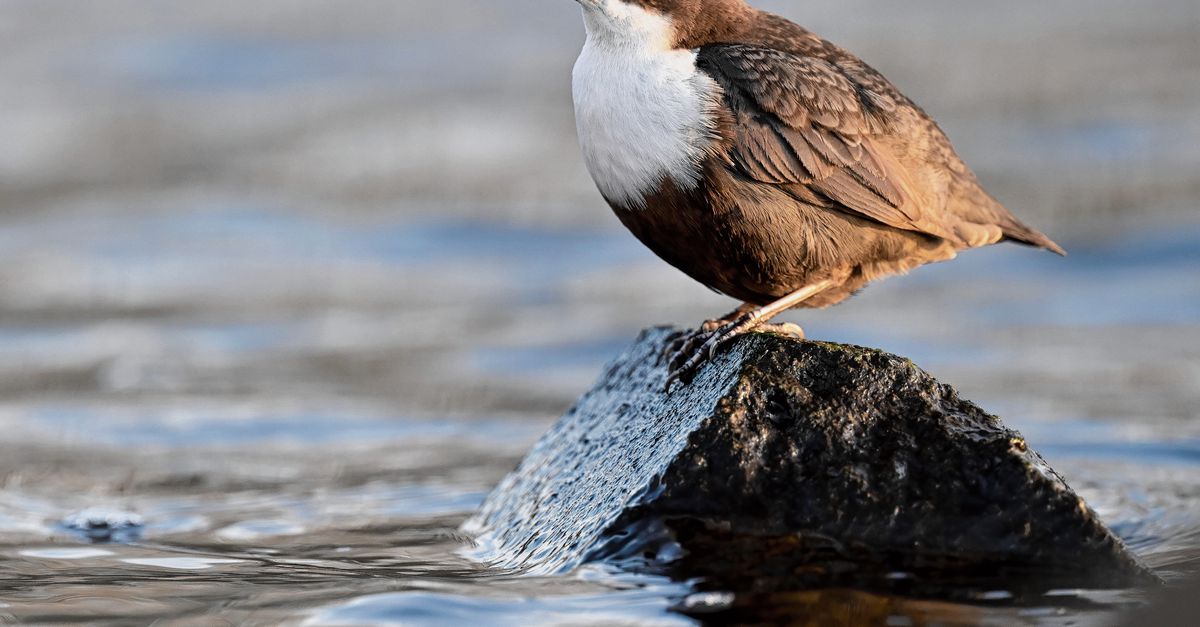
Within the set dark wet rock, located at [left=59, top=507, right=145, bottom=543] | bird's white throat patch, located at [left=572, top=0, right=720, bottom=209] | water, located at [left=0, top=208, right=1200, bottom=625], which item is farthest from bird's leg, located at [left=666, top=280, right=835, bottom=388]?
dark wet rock, located at [left=59, top=507, right=145, bottom=543]

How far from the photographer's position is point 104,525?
207 inches

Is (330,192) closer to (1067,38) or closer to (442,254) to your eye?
(442,254)

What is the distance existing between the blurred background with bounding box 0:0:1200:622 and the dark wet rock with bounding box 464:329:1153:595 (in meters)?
0.21

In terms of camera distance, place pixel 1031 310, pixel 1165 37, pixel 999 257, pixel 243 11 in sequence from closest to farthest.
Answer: pixel 1031 310
pixel 999 257
pixel 1165 37
pixel 243 11

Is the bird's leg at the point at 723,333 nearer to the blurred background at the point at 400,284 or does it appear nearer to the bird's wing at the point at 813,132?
the bird's wing at the point at 813,132

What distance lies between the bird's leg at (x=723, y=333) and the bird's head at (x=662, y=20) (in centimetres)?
81

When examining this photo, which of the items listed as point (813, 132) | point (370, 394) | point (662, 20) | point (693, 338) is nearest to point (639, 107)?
point (662, 20)

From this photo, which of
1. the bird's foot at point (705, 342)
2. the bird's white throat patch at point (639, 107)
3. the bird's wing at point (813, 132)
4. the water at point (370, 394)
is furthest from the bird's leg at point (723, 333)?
the water at point (370, 394)

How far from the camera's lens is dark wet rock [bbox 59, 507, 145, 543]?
509 centimetres

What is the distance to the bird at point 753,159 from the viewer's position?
453cm

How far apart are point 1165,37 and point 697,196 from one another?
11917 millimetres

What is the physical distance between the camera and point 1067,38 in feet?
50.2

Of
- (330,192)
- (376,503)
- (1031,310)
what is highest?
(330,192)

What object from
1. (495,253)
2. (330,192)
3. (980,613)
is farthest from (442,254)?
(980,613)
